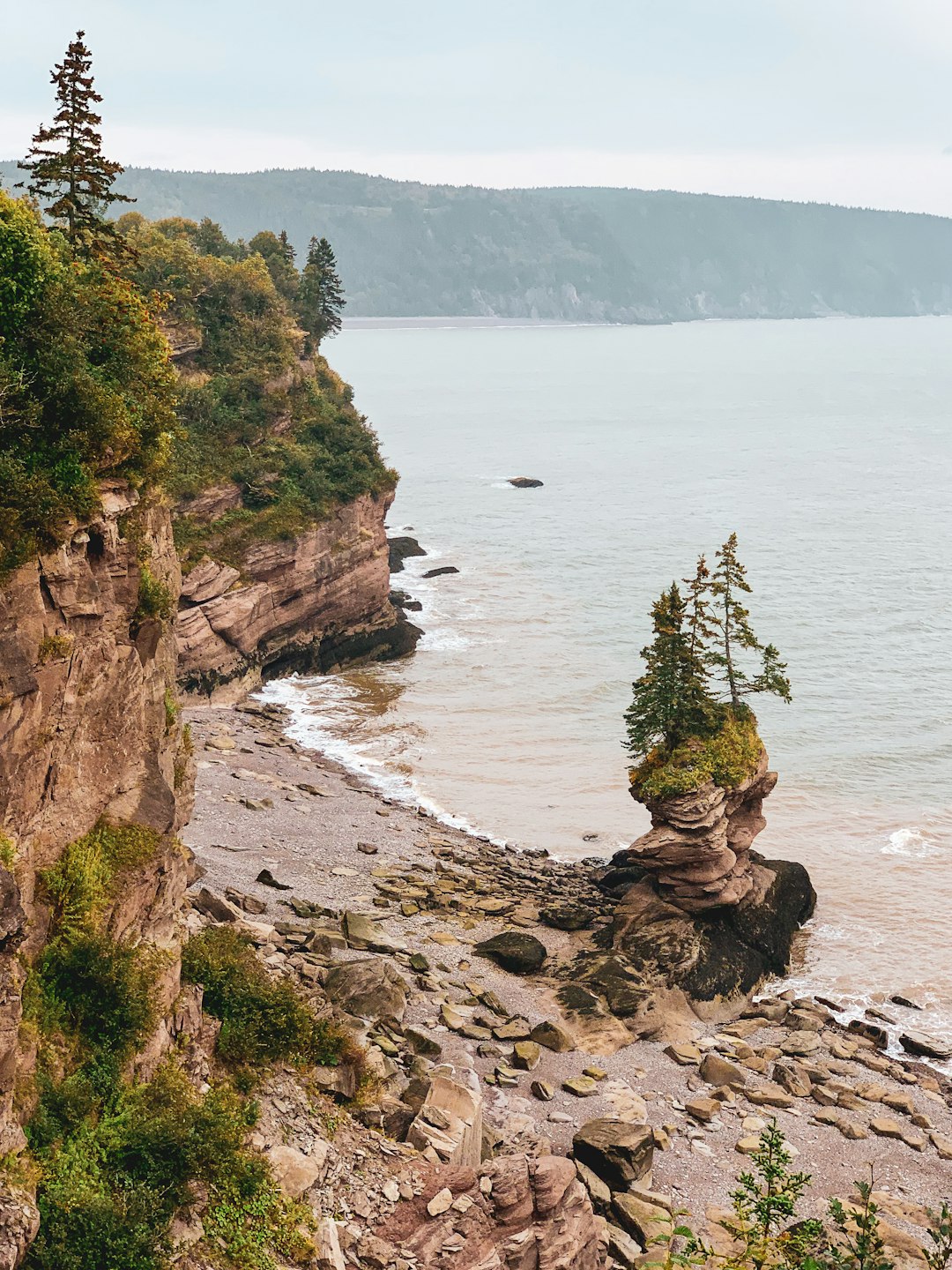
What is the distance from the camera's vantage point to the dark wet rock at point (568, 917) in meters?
34.2

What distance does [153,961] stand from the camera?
18609mm

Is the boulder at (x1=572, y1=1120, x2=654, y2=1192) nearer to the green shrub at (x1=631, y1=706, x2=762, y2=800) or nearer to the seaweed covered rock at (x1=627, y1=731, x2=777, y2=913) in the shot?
the seaweed covered rock at (x1=627, y1=731, x2=777, y2=913)

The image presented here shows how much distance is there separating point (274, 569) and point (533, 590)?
80.8 feet

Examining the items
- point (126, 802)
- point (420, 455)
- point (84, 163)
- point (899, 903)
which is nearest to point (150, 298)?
point (84, 163)

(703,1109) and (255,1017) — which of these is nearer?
(255,1017)

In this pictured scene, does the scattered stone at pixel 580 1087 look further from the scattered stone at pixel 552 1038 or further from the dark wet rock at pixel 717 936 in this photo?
the dark wet rock at pixel 717 936

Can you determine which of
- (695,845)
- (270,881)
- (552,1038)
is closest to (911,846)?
(695,845)

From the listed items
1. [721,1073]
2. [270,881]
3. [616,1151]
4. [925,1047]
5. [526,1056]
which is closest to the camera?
[616,1151]

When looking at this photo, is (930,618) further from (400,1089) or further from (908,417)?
(908,417)

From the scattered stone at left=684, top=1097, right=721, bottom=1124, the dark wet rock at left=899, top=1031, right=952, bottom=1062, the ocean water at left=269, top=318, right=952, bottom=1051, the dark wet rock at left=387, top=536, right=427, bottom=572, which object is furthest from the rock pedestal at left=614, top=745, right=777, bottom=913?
the dark wet rock at left=387, top=536, right=427, bottom=572

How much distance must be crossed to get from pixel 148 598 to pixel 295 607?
37329 mm

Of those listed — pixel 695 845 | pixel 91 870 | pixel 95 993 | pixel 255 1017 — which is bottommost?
pixel 695 845

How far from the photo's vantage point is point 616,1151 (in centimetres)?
2250

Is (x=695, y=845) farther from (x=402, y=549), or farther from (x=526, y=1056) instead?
(x=402, y=549)
